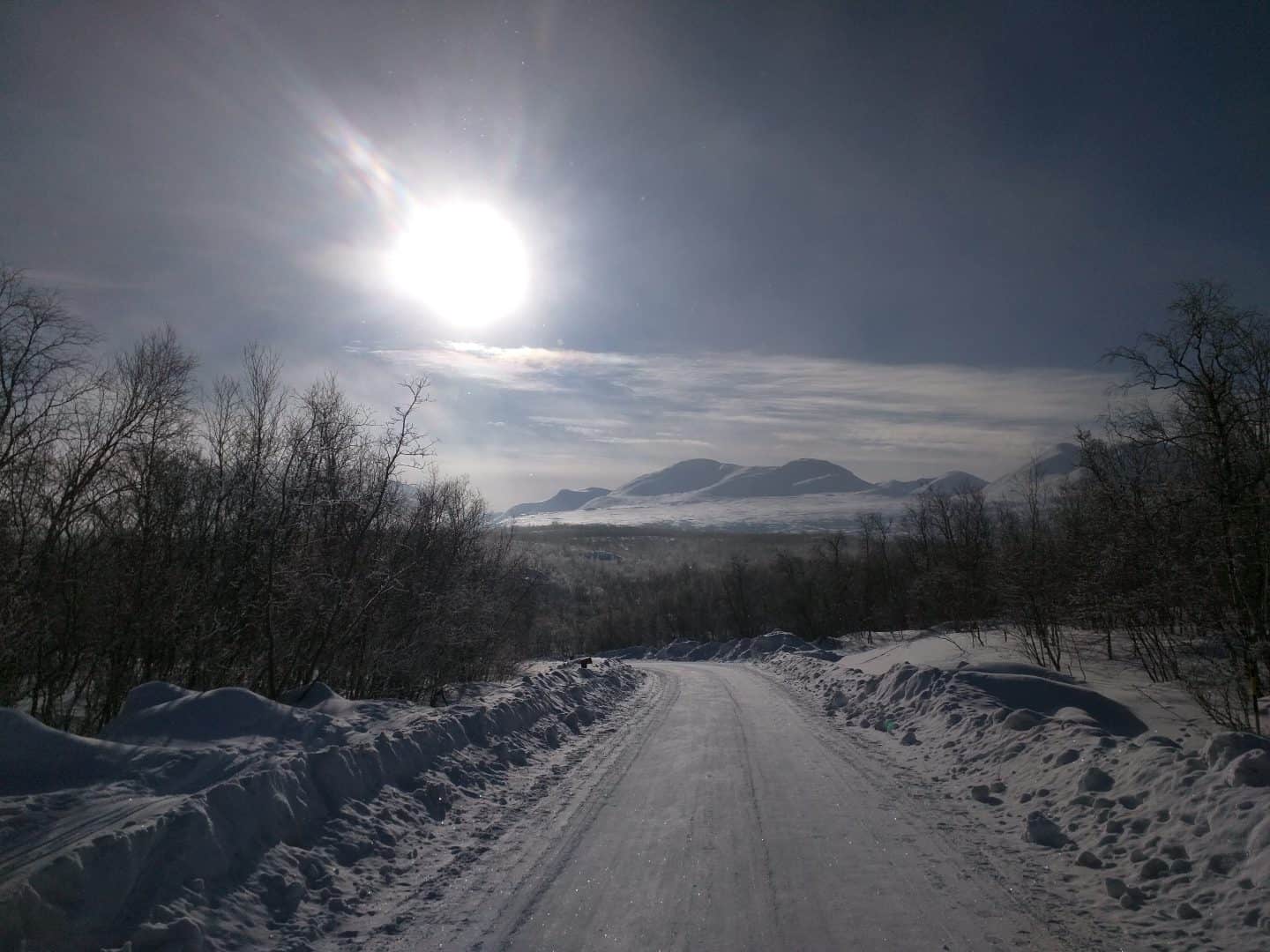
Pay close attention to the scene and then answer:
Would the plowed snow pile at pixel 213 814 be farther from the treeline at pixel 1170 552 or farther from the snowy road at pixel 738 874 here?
the treeline at pixel 1170 552

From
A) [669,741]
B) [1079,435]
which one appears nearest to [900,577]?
[1079,435]

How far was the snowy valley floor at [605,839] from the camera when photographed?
187 inches

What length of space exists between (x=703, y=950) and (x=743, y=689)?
17.9 meters

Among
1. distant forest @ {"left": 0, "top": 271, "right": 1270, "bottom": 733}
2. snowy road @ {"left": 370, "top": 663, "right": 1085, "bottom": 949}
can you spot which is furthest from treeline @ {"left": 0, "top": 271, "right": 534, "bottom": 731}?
snowy road @ {"left": 370, "top": 663, "right": 1085, "bottom": 949}

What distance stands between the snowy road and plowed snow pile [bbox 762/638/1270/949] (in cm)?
75

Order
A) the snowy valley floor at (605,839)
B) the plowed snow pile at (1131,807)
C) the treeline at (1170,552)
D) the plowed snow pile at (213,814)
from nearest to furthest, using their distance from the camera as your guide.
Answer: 1. the plowed snow pile at (213,814)
2. the snowy valley floor at (605,839)
3. the plowed snow pile at (1131,807)
4. the treeline at (1170,552)

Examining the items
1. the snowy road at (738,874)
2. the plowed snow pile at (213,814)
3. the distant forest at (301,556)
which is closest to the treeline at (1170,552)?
the distant forest at (301,556)

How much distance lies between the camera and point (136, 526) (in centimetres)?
1596

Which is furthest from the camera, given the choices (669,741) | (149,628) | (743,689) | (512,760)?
(743,689)

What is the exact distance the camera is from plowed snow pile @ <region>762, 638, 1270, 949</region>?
502cm

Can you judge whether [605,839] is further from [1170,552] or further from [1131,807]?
[1170,552]

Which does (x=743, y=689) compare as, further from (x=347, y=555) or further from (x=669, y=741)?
(x=347, y=555)

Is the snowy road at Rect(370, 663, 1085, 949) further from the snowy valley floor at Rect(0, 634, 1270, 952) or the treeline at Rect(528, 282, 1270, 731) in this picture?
the treeline at Rect(528, 282, 1270, 731)

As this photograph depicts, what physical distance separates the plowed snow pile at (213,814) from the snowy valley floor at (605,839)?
2 cm
